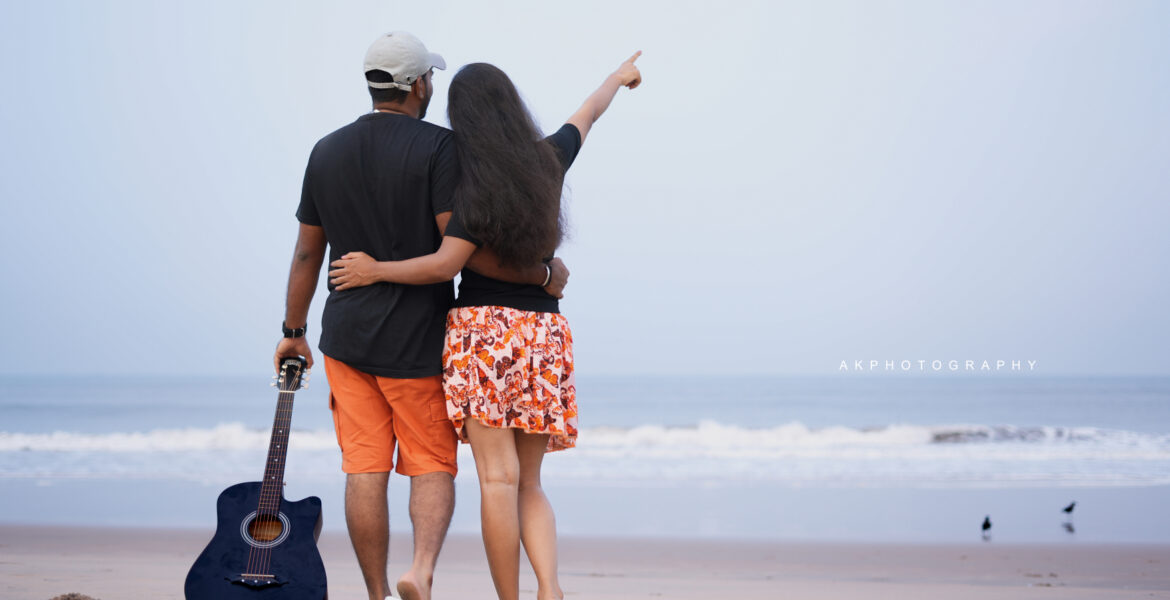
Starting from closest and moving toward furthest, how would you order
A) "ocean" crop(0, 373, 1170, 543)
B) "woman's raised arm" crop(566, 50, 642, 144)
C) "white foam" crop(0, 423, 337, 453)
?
"woman's raised arm" crop(566, 50, 642, 144), "ocean" crop(0, 373, 1170, 543), "white foam" crop(0, 423, 337, 453)

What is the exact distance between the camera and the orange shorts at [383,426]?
8.02 feet

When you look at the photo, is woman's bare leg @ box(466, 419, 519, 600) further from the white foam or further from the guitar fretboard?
the white foam

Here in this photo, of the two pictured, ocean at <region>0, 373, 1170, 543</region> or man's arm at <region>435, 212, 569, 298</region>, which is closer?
man's arm at <region>435, 212, 569, 298</region>

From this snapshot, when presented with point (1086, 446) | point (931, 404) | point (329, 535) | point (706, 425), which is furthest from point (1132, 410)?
point (329, 535)

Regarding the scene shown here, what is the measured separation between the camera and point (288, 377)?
257 cm

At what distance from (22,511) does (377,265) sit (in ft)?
19.3

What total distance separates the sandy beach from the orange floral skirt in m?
1.72

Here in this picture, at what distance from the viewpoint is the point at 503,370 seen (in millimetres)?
2367

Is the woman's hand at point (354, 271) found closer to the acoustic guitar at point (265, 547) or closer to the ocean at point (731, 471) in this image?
the acoustic guitar at point (265, 547)

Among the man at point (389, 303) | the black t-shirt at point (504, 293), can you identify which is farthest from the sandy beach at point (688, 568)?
the black t-shirt at point (504, 293)

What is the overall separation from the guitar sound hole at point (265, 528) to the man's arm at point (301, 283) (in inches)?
15.7

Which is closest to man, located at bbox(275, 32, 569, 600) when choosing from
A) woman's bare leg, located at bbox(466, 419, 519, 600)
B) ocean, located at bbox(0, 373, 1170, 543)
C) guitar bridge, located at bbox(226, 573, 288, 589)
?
woman's bare leg, located at bbox(466, 419, 519, 600)

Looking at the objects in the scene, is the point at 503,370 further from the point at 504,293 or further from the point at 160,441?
the point at 160,441

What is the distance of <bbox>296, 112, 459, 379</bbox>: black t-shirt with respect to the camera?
237 centimetres
